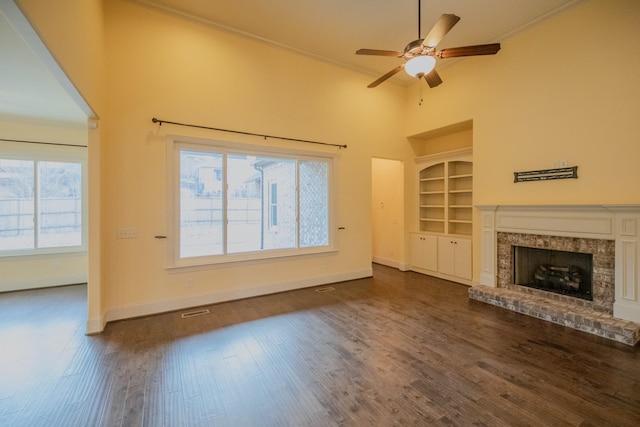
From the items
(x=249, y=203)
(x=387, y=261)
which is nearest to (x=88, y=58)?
(x=249, y=203)

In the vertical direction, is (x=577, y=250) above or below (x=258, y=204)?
below

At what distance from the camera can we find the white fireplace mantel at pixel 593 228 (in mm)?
3156

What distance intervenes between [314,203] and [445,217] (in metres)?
2.72

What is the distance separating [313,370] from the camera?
2467 mm

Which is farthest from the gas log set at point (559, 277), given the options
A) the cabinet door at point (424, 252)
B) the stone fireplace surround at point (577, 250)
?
the cabinet door at point (424, 252)

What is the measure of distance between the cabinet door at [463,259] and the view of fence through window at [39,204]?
7126 mm

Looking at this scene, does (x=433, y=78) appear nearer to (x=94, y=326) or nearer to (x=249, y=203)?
(x=249, y=203)

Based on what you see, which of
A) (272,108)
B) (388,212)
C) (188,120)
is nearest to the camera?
(188,120)

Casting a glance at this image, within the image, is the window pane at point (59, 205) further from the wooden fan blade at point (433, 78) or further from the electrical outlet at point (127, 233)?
the wooden fan blade at point (433, 78)

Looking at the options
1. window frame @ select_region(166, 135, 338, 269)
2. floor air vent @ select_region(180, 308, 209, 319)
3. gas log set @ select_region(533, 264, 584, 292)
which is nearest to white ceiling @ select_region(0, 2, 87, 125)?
window frame @ select_region(166, 135, 338, 269)

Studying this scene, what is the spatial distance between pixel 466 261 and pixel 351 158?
2.87 metres

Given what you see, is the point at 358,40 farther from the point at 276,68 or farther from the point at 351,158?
the point at 351,158

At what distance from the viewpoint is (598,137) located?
3521 millimetres

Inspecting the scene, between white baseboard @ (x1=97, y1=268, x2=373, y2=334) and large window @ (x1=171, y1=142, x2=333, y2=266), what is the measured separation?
511 mm
